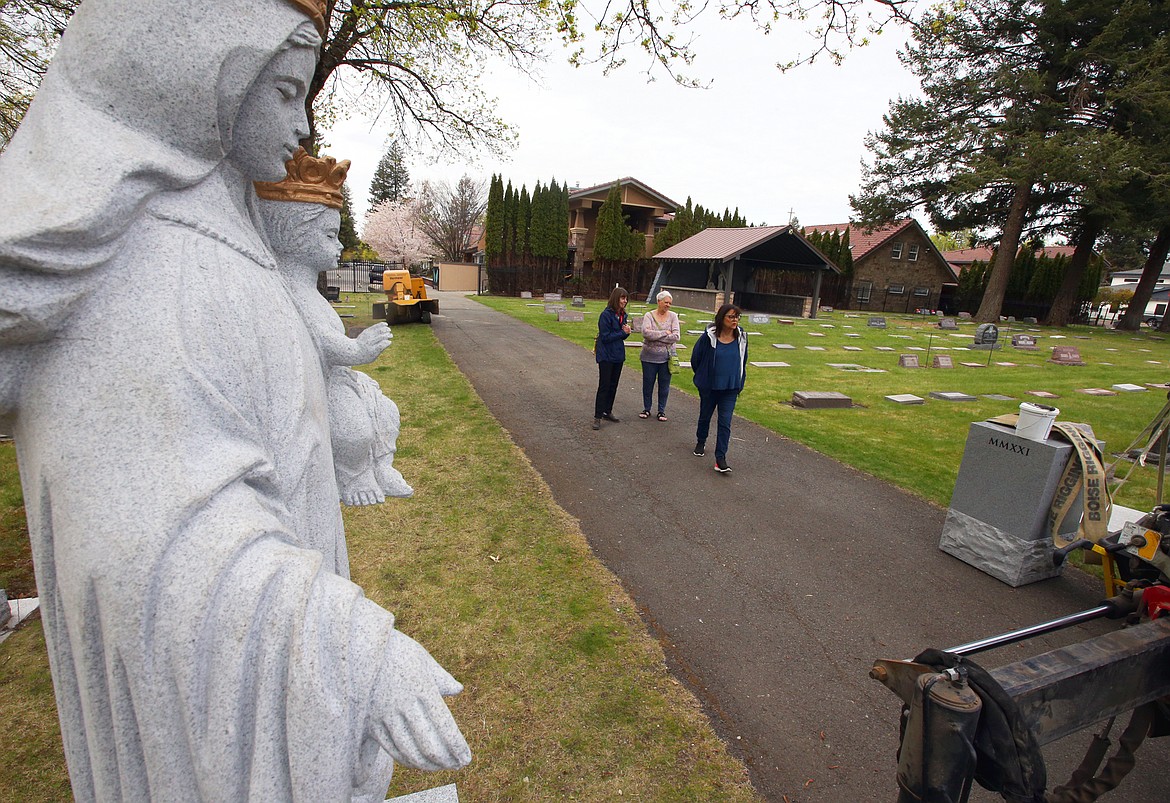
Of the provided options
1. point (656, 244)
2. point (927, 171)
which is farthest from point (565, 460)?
point (656, 244)

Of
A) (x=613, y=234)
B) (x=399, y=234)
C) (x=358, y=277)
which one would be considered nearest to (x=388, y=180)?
(x=399, y=234)

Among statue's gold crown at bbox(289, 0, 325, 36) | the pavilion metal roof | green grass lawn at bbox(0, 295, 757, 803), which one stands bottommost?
green grass lawn at bbox(0, 295, 757, 803)

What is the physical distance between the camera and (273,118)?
46.9 inches

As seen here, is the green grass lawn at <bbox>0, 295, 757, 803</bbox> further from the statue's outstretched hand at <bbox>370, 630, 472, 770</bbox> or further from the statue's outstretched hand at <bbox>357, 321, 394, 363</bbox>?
the statue's outstretched hand at <bbox>357, 321, 394, 363</bbox>

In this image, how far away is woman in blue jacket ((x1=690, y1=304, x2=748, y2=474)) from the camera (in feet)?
19.7

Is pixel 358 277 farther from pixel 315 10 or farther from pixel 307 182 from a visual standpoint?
pixel 315 10

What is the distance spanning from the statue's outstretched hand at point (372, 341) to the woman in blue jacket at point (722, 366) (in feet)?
15.0

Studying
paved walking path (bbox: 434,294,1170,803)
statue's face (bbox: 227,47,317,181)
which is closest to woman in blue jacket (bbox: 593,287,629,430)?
paved walking path (bbox: 434,294,1170,803)

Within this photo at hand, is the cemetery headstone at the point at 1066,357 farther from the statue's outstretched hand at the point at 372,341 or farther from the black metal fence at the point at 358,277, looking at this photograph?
the black metal fence at the point at 358,277

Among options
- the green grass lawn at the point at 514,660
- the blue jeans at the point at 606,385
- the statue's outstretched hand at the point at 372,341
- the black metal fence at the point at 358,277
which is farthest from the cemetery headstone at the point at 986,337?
the black metal fence at the point at 358,277

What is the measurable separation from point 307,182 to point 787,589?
12.9 feet

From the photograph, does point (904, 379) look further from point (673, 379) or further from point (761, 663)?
point (761, 663)

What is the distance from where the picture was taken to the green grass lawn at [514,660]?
2537mm

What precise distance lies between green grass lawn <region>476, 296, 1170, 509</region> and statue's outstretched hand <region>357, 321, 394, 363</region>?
5.92 m
